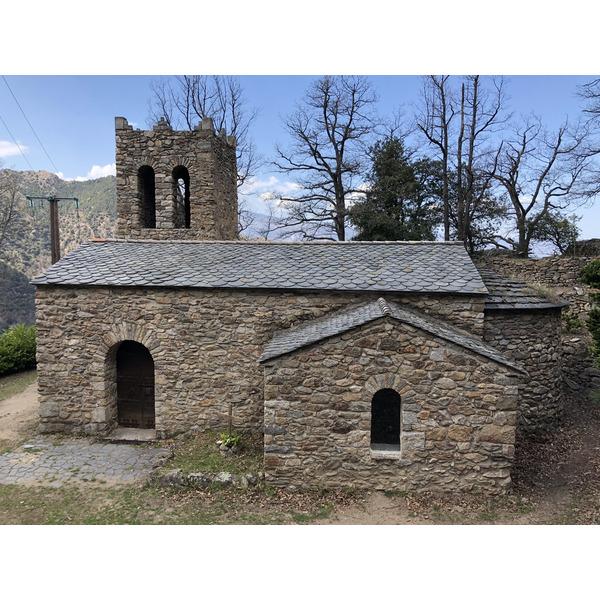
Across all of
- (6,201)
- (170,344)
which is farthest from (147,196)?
(6,201)

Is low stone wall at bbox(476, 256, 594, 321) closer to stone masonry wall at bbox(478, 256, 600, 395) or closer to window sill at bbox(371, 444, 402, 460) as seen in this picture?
stone masonry wall at bbox(478, 256, 600, 395)

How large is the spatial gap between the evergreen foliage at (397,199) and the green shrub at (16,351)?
15850 mm

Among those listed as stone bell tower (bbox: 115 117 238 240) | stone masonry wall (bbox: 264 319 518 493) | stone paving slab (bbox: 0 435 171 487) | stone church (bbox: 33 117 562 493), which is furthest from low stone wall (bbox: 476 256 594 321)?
stone paving slab (bbox: 0 435 171 487)

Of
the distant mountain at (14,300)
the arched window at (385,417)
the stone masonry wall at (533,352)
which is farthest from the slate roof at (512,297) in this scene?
the distant mountain at (14,300)

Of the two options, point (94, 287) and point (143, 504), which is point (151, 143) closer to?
point (94, 287)

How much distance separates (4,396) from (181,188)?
8.96 m

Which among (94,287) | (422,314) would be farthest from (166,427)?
(422,314)

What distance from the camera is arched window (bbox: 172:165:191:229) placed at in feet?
40.4

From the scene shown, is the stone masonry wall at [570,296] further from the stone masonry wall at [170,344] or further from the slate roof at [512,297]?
the stone masonry wall at [170,344]

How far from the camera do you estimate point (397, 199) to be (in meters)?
20.0

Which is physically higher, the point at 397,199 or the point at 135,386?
the point at 397,199

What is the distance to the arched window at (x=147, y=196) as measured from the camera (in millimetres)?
12344

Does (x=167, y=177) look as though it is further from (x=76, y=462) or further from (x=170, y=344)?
(x=76, y=462)

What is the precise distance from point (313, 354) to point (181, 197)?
911 centimetres
